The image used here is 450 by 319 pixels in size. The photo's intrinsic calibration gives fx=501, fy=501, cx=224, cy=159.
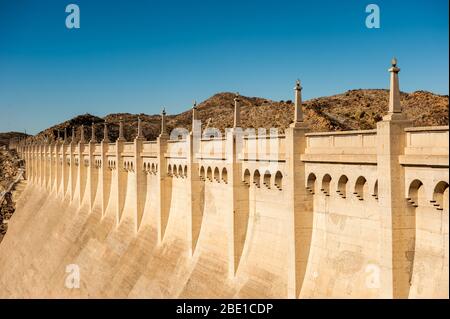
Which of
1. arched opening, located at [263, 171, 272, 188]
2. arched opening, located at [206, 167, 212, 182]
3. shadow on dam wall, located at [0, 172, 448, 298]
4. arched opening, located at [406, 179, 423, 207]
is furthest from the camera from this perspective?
arched opening, located at [206, 167, 212, 182]

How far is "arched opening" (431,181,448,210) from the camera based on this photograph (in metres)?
14.8

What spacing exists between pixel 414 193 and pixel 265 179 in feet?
31.5

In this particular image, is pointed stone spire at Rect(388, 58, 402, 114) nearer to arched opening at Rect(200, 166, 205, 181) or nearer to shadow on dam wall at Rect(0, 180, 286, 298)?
shadow on dam wall at Rect(0, 180, 286, 298)

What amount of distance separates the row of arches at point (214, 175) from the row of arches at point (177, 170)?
2.39 meters

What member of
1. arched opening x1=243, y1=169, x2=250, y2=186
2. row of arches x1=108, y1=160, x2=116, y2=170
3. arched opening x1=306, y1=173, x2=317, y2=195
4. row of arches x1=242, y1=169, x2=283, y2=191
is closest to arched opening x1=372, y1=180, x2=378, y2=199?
arched opening x1=306, y1=173, x2=317, y2=195

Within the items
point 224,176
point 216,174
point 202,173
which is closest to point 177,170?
point 202,173

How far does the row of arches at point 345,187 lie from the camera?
1773 centimetres

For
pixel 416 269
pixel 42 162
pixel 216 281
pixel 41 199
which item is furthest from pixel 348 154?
pixel 42 162

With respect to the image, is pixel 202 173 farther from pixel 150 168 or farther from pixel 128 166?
pixel 128 166

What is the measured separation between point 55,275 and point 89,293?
10.2 m

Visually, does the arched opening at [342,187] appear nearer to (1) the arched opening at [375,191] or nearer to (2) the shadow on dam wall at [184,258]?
(2) the shadow on dam wall at [184,258]

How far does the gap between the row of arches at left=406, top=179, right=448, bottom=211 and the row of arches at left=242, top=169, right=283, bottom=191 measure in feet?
26.3

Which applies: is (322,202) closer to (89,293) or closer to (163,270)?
(163,270)

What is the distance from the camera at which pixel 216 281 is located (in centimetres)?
Answer: 2784
